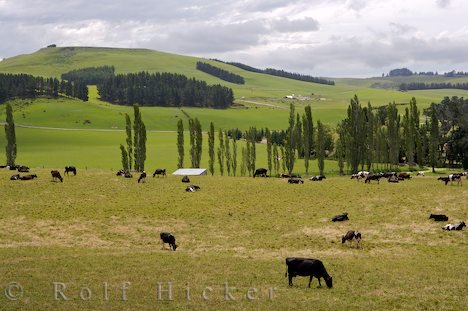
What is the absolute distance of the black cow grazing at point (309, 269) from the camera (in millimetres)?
24453

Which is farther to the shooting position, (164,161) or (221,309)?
(164,161)

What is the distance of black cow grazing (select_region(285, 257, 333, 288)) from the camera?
24.5m

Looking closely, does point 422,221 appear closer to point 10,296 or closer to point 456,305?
point 456,305

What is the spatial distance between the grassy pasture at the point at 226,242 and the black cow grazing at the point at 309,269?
637 mm

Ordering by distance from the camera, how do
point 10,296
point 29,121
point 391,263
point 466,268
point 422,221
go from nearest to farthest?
1. point 10,296
2. point 466,268
3. point 391,263
4. point 422,221
5. point 29,121

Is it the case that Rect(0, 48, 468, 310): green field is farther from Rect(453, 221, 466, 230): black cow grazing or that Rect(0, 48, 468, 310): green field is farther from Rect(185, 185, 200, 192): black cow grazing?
Rect(453, 221, 466, 230): black cow grazing

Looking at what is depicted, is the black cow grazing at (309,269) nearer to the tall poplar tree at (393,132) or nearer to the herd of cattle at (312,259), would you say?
the herd of cattle at (312,259)

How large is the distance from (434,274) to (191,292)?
13678 millimetres

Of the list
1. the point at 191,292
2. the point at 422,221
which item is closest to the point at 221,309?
the point at 191,292

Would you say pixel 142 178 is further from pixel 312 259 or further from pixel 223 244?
pixel 312 259

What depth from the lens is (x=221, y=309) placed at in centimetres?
2044

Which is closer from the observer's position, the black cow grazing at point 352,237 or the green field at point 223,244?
the green field at point 223,244
